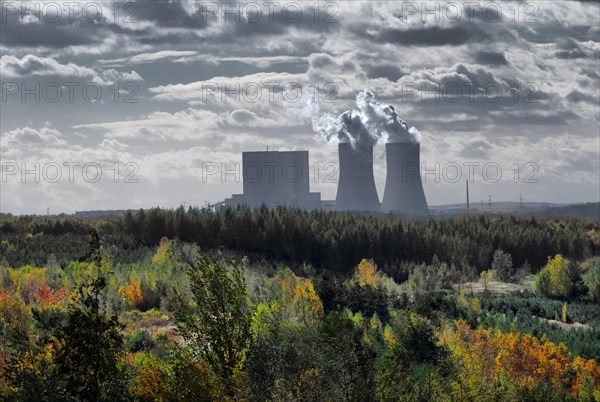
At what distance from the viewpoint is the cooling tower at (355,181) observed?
128 m

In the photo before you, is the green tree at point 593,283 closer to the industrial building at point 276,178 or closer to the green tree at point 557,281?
the green tree at point 557,281

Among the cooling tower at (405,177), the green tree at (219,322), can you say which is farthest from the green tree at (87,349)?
the cooling tower at (405,177)

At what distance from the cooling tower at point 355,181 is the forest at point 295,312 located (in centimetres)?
2922

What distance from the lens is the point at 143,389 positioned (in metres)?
21.7

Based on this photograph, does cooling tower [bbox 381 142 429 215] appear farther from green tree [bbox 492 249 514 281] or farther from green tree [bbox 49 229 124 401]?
green tree [bbox 49 229 124 401]

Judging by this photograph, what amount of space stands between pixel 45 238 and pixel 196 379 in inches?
2475

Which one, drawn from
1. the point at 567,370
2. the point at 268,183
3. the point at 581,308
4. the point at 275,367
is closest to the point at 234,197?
the point at 268,183

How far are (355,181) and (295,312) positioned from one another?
88.3m

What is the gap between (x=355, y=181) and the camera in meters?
129

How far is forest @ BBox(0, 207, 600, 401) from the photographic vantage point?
21.8 m

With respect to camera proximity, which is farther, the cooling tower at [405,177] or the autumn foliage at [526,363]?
the cooling tower at [405,177]

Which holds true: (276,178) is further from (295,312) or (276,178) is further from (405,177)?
(295,312)

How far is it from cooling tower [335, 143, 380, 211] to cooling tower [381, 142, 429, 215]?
9.70 feet

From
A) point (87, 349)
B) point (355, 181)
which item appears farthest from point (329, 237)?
point (87, 349)
